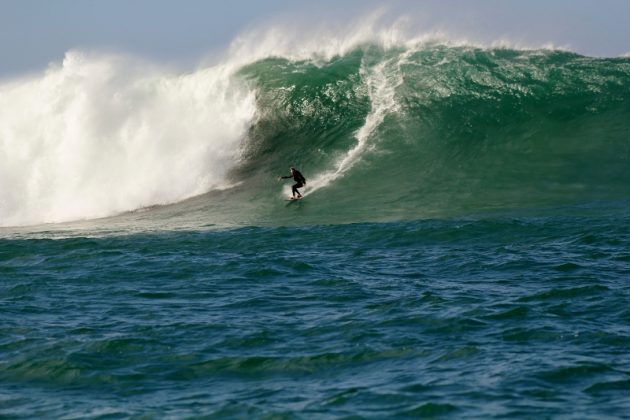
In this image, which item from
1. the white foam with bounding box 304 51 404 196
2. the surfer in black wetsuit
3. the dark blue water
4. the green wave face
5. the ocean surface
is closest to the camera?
the dark blue water

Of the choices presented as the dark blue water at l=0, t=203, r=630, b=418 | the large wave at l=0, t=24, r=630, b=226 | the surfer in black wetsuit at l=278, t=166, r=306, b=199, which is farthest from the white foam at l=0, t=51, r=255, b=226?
the dark blue water at l=0, t=203, r=630, b=418

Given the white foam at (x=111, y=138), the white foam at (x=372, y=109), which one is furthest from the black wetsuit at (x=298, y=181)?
the white foam at (x=111, y=138)

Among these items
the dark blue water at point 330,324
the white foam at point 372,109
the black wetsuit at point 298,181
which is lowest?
the dark blue water at point 330,324

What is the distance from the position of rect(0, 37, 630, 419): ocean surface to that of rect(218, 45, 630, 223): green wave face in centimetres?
7

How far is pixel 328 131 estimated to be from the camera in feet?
84.8

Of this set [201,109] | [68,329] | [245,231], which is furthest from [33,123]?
[68,329]

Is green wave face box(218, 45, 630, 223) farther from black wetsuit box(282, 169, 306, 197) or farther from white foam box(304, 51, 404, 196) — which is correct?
black wetsuit box(282, 169, 306, 197)

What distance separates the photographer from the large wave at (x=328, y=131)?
2262 cm

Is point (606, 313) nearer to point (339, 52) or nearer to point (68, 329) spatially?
point (68, 329)

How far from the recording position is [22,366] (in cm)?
1065

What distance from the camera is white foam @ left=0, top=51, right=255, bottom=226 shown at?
994 inches

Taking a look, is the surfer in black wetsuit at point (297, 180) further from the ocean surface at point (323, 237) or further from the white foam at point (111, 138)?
the white foam at point (111, 138)

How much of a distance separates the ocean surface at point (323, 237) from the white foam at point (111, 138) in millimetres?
70

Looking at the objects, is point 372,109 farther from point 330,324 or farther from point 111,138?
point 330,324
